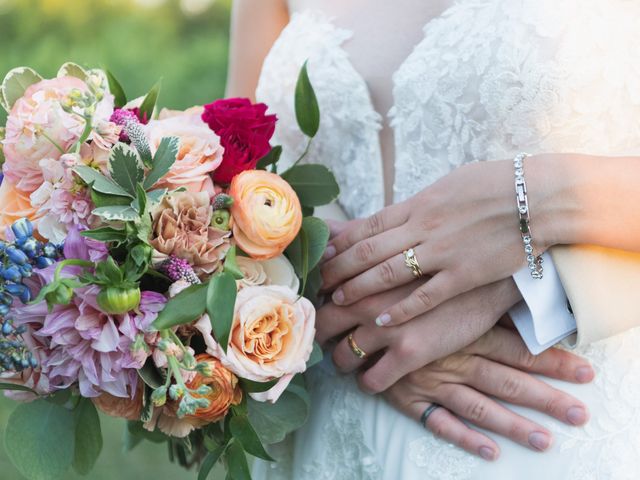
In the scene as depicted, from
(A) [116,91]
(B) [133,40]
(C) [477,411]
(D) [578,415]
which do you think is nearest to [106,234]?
(A) [116,91]

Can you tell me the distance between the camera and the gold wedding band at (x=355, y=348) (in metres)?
1.40

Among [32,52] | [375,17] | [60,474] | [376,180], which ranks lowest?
[32,52]

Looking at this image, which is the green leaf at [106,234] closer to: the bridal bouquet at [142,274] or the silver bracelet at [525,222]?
the bridal bouquet at [142,274]

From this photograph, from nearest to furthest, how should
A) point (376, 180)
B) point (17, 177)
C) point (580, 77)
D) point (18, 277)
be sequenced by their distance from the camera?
point (18, 277)
point (17, 177)
point (580, 77)
point (376, 180)

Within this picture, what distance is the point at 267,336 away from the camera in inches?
45.8

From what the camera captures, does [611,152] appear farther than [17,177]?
Yes

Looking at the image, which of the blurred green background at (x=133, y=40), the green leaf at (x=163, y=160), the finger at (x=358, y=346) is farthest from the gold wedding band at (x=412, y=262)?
the blurred green background at (x=133, y=40)

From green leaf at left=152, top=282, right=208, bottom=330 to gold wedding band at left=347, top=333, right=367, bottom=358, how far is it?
0.42 meters

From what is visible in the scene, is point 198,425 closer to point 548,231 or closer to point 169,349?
point 169,349

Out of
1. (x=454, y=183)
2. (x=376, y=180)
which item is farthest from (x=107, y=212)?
(x=376, y=180)

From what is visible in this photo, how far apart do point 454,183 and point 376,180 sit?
30 cm

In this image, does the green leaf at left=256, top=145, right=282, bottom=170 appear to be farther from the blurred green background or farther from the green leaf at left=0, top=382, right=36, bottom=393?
the blurred green background

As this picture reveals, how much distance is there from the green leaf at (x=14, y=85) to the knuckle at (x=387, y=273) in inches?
25.7

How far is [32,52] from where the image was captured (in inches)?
215
